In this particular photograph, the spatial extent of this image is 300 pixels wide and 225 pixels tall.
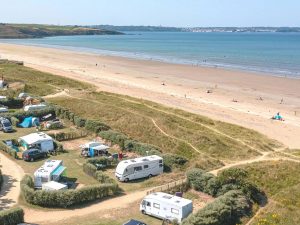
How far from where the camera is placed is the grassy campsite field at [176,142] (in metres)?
26.7

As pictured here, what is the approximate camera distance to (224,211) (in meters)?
24.7

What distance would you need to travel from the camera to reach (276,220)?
24859 mm

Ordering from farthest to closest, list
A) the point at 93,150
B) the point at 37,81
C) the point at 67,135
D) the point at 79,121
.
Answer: the point at 37,81, the point at 79,121, the point at 67,135, the point at 93,150

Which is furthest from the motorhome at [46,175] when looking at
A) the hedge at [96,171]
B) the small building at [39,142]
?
the small building at [39,142]

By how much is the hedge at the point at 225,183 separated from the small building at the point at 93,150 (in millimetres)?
9664

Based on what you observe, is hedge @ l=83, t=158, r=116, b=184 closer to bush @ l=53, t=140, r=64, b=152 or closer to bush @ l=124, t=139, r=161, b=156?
bush @ l=124, t=139, r=161, b=156

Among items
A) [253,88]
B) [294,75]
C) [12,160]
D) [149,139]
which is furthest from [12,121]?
[294,75]

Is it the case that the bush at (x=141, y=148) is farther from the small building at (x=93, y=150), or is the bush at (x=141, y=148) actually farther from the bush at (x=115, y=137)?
the small building at (x=93, y=150)

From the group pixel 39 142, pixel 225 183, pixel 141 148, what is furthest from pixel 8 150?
pixel 225 183

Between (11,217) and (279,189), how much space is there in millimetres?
17270

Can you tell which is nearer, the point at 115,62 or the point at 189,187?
the point at 189,187

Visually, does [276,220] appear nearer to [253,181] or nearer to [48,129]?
[253,181]

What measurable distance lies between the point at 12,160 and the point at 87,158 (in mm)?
6244

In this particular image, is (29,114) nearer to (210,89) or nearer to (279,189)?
(279,189)
